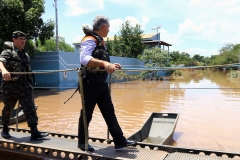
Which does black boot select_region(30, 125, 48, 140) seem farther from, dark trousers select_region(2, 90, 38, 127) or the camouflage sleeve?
the camouflage sleeve

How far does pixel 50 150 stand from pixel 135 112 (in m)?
5.74

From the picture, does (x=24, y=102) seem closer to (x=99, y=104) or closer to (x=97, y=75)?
Result: (x=99, y=104)

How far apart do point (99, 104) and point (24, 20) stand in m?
12.2

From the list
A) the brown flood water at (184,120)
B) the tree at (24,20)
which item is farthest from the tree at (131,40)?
the brown flood water at (184,120)

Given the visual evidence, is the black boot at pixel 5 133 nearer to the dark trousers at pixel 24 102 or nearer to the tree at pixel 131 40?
the dark trousers at pixel 24 102

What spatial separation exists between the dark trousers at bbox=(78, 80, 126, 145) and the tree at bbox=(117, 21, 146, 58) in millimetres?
26196

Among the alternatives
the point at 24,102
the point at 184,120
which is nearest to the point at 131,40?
the point at 184,120

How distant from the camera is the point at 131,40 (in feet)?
96.3

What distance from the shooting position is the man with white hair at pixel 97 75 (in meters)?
3.02

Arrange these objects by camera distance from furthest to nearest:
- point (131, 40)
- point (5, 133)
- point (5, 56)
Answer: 1. point (131, 40)
2. point (5, 133)
3. point (5, 56)

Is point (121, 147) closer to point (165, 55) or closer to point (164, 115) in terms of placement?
point (164, 115)

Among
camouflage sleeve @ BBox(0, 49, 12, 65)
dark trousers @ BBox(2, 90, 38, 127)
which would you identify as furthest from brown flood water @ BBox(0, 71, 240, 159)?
camouflage sleeve @ BBox(0, 49, 12, 65)

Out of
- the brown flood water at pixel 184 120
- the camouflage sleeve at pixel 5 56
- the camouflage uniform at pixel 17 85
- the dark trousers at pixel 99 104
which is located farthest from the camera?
the brown flood water at pixel 184 120

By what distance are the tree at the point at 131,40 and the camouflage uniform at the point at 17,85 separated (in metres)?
25.6
